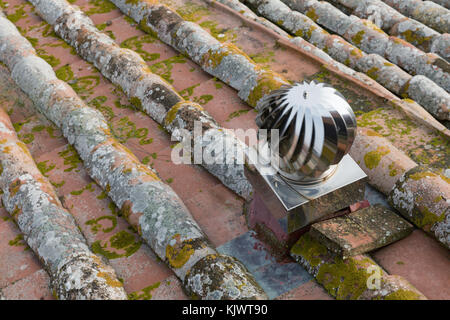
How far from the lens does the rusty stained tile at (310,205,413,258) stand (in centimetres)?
279

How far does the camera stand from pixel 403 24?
6.59 meters

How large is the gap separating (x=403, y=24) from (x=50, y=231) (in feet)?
18.4

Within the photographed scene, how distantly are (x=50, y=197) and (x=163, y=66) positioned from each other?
217 centimetres

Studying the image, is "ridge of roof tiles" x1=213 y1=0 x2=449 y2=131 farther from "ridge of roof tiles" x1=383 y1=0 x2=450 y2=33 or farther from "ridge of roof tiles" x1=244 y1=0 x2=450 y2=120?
"ridge of roof tiles" x1=383 y1=0 x2=450 y2=33

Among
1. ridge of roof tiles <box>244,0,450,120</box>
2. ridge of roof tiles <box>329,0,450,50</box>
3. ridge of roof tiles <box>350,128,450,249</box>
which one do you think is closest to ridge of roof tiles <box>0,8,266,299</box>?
ridge of roof tiles <box>350,128,450,249</box>

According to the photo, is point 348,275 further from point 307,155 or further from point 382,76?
point 382,76

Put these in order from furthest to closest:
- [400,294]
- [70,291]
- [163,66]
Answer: [163,66] → [70,291] → [400,294]

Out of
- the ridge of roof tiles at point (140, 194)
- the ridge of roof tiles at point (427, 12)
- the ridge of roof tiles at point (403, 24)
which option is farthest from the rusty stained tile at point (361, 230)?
the ridge of roof tiles at point (427, 12)

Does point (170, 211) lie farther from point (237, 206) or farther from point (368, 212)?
point (368, 212)

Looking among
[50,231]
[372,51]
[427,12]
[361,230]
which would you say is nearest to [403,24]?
[427,12]

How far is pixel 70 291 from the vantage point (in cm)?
283

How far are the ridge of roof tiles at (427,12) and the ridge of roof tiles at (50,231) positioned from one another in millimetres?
5873

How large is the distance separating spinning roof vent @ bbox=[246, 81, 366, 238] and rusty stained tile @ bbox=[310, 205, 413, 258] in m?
0.09

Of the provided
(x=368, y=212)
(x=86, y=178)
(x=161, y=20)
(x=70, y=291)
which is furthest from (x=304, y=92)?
(x=161, y=20)
